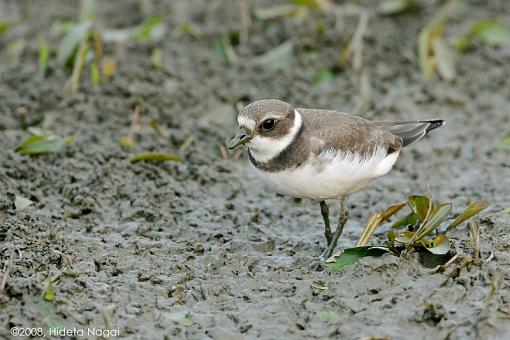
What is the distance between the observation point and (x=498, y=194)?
7340mm

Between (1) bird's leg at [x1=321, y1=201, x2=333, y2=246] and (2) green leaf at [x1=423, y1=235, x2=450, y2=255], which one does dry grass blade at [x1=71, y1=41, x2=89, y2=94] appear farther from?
(2) green leaf at [x1=423, y1=235, x2=450, y2=255]

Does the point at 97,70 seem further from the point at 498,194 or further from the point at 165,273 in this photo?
the point at 498,194

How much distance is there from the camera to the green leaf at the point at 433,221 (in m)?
5.84

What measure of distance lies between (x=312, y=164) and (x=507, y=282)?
1.55 metres

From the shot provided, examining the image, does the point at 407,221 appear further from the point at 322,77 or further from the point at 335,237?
the point at 322,77

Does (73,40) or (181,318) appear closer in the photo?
(181,318)

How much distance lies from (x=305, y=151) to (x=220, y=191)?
5.75 feet

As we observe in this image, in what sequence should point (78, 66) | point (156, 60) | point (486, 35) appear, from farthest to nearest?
point (486, 35) < point (156, 60) < point (78, 66)

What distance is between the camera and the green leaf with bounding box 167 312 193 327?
527cm

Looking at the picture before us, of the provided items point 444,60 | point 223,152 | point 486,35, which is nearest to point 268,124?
point 223,152

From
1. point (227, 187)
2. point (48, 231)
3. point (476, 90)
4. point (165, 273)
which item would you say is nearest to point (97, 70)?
point (227, 187)

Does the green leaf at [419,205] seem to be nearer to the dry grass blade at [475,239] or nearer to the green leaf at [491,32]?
the dry grass blade at [475,239]

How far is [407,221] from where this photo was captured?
6.65 metres

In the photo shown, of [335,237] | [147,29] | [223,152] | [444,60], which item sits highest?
[147,29]
